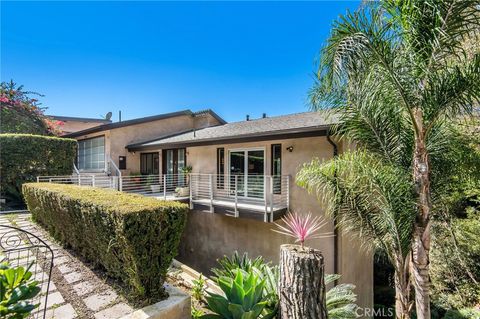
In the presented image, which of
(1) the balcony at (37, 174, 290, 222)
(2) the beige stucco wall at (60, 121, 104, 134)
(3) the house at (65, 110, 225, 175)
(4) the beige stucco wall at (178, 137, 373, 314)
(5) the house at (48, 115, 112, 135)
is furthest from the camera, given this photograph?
(2) the beige stucco wall at (60, 121, 104, 134)

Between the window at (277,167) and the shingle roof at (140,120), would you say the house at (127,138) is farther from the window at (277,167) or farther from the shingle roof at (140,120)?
the window at (277,167)

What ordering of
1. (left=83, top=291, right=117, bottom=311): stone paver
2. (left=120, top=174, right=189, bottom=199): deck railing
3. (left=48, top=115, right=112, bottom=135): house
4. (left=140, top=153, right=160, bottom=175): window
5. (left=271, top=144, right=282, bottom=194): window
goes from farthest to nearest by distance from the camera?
(left=48, top=115, right=112, bottom=135): house → (left=140, top=153, right=160, bottom=175): window → (left=120, top=174, right=189, bottom=199): deck railing → (left=271, top=144, right=282, bottom=194): window → (left=83, top=291, right=117, bottom=311): stone paver

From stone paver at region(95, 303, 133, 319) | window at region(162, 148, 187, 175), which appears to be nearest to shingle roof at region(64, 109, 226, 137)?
window at region(162, 148, 187, 175)

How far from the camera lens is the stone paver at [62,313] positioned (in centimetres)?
330

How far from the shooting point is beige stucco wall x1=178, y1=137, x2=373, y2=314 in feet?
25.6

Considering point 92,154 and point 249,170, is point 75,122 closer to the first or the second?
point 92,154

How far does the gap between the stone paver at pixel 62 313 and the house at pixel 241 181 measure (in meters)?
5.81

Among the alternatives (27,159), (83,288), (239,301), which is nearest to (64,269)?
(83,288)

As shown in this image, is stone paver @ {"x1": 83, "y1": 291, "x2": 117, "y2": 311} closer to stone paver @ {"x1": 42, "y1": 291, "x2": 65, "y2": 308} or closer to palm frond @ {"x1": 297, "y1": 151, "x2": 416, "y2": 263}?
stone paver @ {"x1": 42, "y1": 291, "x2": 65, "y2": 308}

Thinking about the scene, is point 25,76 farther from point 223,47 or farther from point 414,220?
point 414,220

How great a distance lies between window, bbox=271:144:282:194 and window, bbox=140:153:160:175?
33.1ft

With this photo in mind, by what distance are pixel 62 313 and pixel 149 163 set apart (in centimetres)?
1406

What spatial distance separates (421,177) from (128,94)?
18.1 m

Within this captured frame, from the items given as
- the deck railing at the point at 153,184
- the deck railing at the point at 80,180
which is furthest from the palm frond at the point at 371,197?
the deck railing at the point at 80,180
